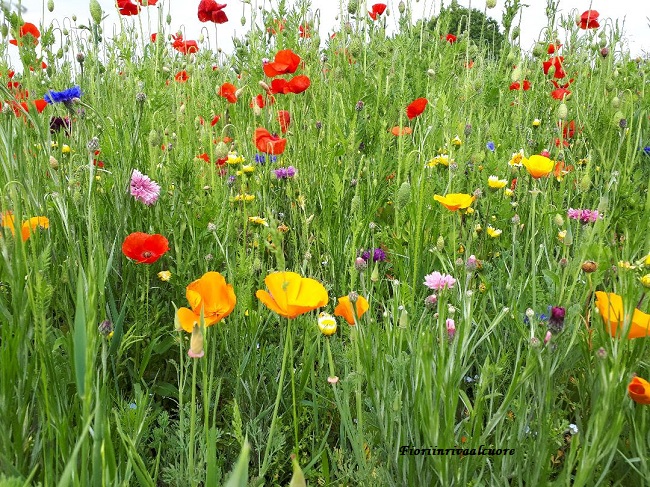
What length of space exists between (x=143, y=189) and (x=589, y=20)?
2.91m

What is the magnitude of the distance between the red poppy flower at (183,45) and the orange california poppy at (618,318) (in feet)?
9.20

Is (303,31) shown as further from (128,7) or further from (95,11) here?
(95,11)

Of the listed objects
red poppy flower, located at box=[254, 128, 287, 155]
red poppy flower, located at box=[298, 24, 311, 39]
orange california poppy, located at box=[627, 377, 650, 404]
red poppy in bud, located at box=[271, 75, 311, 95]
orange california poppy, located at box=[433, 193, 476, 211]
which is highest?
red poppy flower, located at box=[298, 24, 311, 39]

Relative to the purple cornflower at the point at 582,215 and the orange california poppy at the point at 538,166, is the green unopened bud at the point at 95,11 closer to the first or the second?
the orange california poppy at the point at 538,166

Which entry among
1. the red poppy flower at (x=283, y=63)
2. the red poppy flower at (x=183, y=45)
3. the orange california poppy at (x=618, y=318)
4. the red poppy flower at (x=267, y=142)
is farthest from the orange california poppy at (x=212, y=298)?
the red poppy flower at (x=183, y=45)

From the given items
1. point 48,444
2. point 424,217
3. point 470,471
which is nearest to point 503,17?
point 424,217

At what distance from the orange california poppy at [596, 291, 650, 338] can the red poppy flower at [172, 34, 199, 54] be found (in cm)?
280

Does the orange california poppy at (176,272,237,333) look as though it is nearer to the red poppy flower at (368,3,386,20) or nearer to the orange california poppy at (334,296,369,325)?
the orange california poppy at (334,296,369,325)

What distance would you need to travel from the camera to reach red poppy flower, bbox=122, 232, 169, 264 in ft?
4.55

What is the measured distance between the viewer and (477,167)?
2123 mm

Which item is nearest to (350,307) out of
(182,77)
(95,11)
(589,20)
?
(95,11)

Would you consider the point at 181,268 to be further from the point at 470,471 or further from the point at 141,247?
the point at 470,471

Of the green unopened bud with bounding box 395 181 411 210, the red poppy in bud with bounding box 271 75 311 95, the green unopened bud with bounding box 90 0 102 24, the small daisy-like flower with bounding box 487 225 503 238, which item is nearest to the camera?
the green unopened bud with bounding box 395 181 411 210

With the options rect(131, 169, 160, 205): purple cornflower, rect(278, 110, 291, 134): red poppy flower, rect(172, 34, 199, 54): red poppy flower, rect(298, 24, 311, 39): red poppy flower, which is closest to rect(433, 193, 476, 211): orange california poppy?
rect(131, 169, 160, 205): purple cornflower
